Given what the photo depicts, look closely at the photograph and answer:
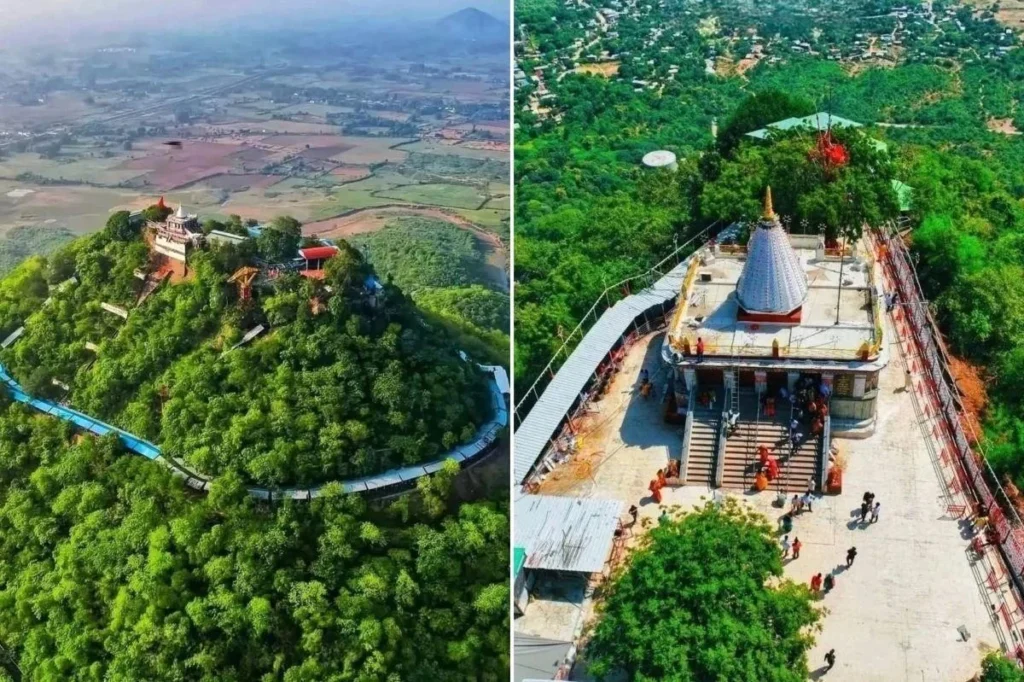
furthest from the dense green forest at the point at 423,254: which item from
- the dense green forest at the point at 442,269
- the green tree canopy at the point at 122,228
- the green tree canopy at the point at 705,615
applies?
the green tree canopy at the point at 705,615

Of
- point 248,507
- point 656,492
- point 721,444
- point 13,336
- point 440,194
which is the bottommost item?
point 656,492

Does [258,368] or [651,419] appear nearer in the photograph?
[258,368]

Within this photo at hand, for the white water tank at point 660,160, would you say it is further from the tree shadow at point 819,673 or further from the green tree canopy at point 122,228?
the tree shadow at point 819,673

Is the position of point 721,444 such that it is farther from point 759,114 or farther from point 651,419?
point 759,114

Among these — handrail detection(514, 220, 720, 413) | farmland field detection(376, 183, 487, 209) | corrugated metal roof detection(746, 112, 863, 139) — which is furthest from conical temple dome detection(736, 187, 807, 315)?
corrugated metal roof detection(746, 112, 863, 139)

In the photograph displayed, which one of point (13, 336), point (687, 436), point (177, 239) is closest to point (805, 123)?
point (687, 436)

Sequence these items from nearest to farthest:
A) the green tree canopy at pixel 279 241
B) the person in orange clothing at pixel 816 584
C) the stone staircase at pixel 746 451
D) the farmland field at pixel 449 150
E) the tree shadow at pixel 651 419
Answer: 1. the person in orange clothing at pixel 816 584
2. the green tree canopy at pixel 279 241
3. the stone staircase at pixel 746 451
4. the tree shadow at pixel 651 419
5. the farmland field at pixel 449 150

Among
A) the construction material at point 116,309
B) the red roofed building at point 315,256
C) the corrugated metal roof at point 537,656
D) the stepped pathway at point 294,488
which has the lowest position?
the corrugated metal roof at point 537,656
